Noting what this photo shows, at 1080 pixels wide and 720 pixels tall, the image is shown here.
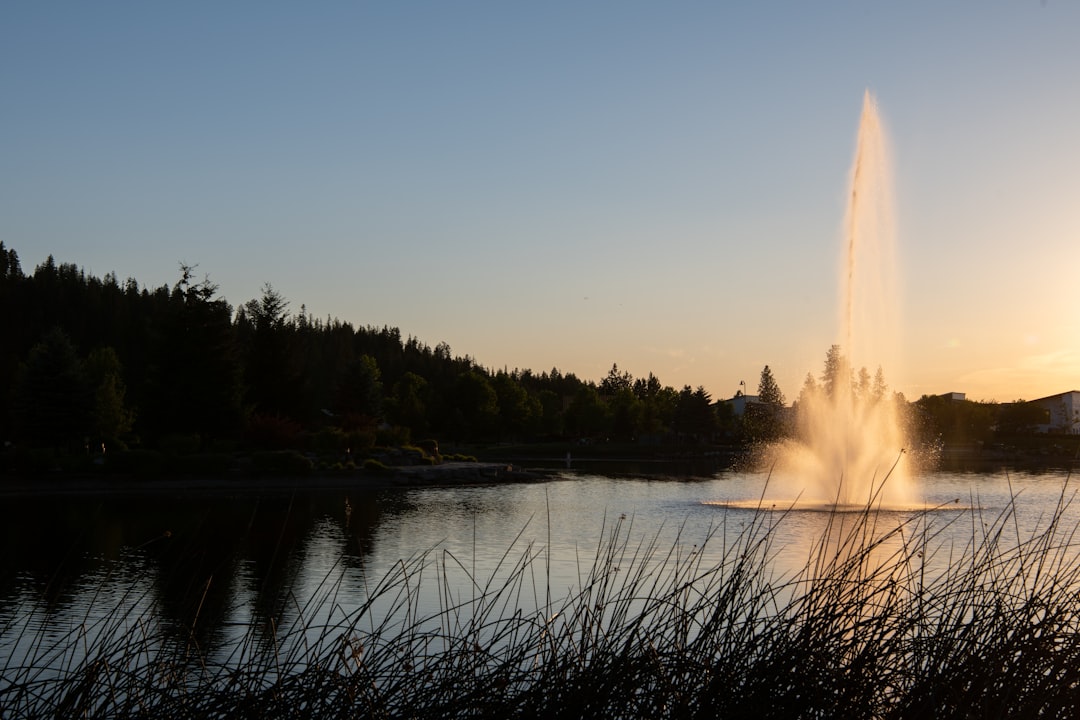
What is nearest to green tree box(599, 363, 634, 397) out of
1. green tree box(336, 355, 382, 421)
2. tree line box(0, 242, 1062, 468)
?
tree line box(0, 242, 1062, 468)

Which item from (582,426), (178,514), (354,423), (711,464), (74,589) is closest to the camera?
(74,589)

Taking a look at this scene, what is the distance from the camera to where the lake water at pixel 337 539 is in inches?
526

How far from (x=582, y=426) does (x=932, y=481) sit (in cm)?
6381

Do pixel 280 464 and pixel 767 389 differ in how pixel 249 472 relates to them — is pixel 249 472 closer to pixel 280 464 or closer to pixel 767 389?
pixel 280 464

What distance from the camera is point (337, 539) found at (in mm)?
23312

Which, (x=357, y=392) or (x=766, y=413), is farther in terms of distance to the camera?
(x=766, y=413)

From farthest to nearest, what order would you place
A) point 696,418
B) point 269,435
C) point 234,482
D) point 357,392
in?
point 696,418 → point 357,392 → point 269,435 → point 234,482

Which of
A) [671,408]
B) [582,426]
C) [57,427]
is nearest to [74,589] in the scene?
[57,427]

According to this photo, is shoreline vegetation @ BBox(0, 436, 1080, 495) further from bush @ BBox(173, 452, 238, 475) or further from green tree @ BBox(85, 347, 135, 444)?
green tree @ BBox(85, 347, 135, 444)

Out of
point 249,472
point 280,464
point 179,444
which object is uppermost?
point 179,444

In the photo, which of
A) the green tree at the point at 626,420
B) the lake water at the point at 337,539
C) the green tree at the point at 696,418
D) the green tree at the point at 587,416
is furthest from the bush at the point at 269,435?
the green tree at the point at 587,416

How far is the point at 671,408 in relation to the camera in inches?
4577

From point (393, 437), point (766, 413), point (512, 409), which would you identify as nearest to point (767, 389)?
point (766, 413)

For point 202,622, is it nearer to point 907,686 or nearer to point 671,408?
point 907,686
